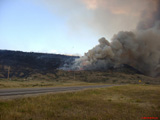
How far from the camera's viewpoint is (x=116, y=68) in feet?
345

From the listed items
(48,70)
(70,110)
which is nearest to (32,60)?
(48,70)

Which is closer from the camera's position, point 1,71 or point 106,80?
point 106,80

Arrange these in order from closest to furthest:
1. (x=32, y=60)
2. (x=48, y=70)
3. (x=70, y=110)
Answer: (x=70, y=110)
(x=48, y=70)
(x=32, y=60)

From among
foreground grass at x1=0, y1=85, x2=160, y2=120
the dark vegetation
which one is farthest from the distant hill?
foreground grass at x1=0, y1=85, x2=160, y2=120

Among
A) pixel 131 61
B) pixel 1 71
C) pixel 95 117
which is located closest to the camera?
pixel 95 117

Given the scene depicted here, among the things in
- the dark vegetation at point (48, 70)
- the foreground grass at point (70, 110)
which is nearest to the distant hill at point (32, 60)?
the dark vegetation at point (48, 70)

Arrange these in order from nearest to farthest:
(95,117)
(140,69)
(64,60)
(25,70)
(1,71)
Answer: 1. (95,117)
2. (1,71)
3. (25,70)
4. (140,69)
5. (64,60)

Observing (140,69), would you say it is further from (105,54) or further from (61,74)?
(61,74)

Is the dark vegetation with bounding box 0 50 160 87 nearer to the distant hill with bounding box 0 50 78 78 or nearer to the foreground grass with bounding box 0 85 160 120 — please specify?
the distant hill with bounding box 0 50 78 78

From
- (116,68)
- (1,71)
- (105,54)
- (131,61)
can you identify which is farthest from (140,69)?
(1,71)

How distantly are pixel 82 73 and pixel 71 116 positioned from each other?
81499mm

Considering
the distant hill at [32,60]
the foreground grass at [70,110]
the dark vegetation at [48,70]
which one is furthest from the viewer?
the distant hill at [32,60]

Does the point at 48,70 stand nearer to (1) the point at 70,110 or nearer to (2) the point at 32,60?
(2) the point at 32,60

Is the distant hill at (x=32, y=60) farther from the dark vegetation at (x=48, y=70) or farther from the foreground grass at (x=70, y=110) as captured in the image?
the foreground grass at (x=70, y=110)
